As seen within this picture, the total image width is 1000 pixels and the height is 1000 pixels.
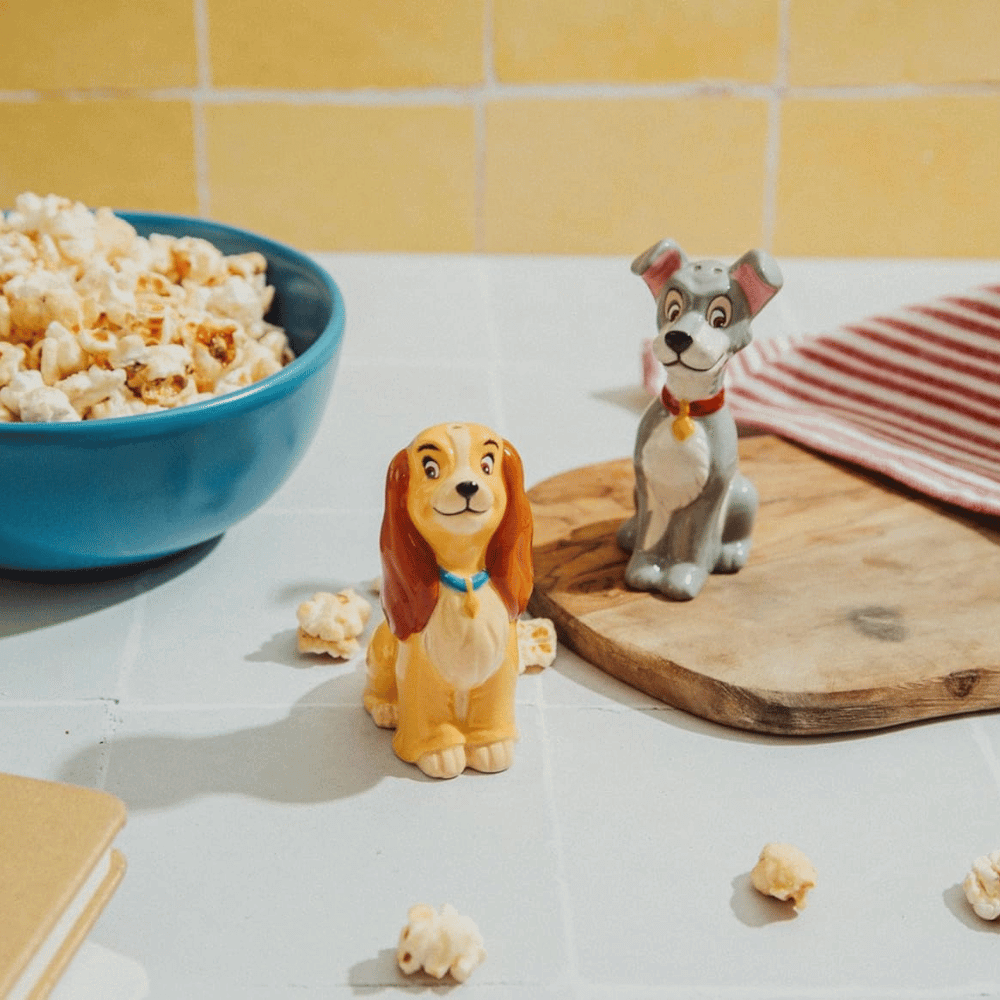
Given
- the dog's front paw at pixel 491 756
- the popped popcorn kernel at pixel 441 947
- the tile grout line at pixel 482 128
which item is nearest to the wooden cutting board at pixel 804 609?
the dog's front paw at pixel 491 756

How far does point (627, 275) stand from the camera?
1.52 meters

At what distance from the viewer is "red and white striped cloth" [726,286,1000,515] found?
1123 mm

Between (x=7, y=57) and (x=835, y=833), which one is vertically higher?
(x=7, y=57)

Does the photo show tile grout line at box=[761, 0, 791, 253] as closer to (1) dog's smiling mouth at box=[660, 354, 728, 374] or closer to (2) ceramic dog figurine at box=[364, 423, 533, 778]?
(1) dog's smiling mouth at box=[660, 354, 728, 374]

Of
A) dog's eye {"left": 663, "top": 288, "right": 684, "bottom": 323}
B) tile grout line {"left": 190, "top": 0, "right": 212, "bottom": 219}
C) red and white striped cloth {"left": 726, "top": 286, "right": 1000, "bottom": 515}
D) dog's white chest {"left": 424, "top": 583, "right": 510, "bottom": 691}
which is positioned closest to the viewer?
dog's white chest {"left": 424, "top": 583, "right": 510, "bottom": 691}

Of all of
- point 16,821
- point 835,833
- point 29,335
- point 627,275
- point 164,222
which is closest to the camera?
point 16,821

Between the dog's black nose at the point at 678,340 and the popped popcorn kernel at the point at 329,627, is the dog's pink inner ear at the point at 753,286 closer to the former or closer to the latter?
the dog's black nose at the point at 678,340

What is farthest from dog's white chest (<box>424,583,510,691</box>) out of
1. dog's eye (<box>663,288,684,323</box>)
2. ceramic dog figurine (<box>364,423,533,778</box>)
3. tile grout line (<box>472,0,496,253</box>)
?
tile grout line (<box>472,0,496,253</box>)

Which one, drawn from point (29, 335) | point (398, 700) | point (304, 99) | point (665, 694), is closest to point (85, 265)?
point (29, 335)

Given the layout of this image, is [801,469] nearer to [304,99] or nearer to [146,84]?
[304,99]

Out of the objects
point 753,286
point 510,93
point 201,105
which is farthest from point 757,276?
point 201,105

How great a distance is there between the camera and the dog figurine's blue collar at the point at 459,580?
0.75m

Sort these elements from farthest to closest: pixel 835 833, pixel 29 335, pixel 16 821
Answer: pixel 29 335, pixel 835 833, pixel 16 821

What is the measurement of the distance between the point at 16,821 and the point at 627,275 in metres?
1.03
